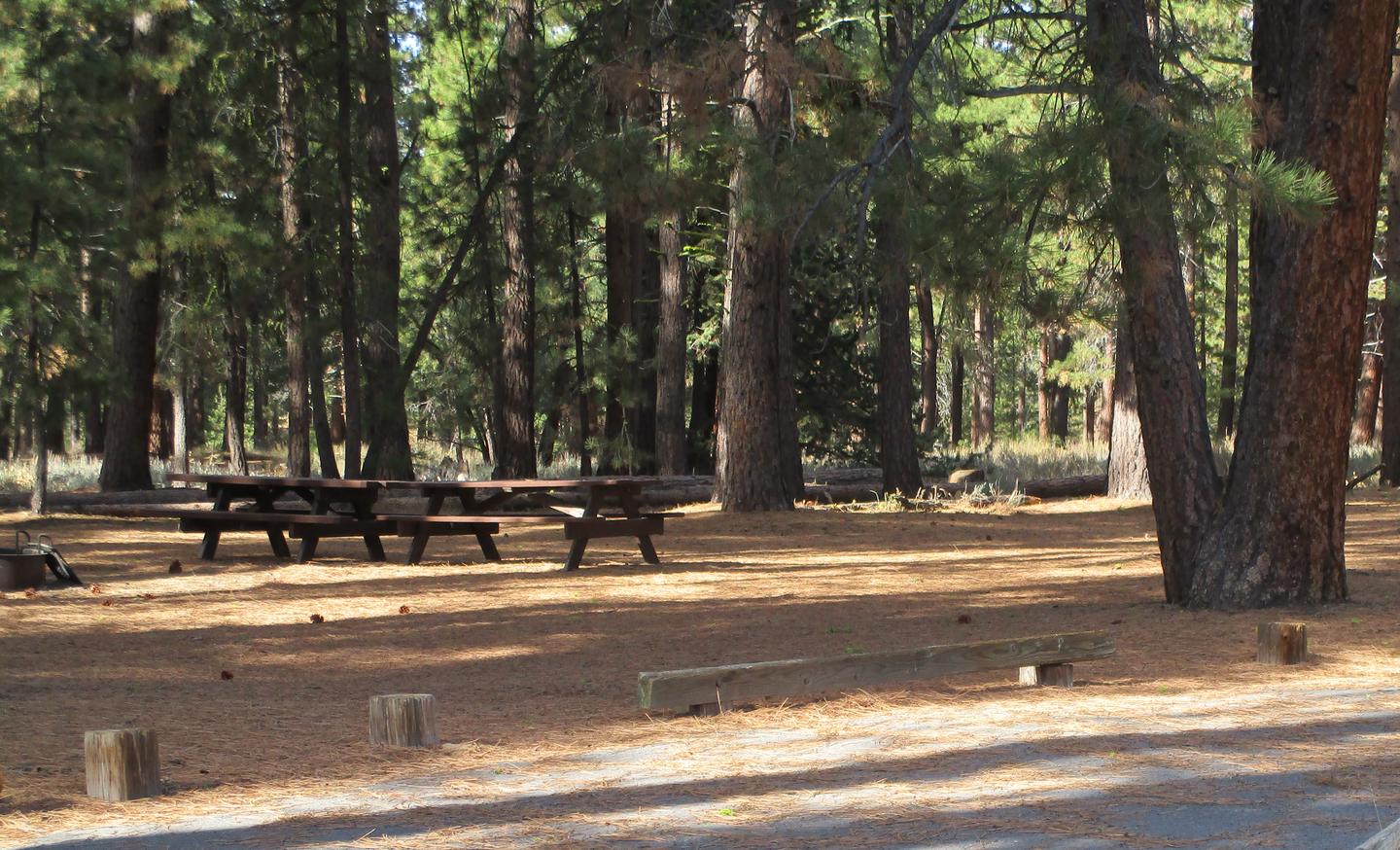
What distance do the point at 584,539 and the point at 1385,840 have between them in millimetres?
9569

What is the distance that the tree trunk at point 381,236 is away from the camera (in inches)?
691

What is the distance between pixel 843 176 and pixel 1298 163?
262 centimetres

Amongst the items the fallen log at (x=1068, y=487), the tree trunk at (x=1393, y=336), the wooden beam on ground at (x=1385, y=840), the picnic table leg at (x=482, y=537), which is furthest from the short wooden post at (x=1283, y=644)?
the tree trunk at (x=1393, y=336)

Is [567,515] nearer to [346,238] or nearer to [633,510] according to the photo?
[633,510]

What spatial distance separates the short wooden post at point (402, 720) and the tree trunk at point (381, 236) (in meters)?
11.2

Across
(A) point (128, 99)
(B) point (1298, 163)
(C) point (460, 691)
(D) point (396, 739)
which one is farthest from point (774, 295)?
(D) point (396, 739)

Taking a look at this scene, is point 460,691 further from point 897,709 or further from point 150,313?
point 150,313

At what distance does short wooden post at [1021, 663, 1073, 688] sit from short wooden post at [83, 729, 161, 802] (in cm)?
426

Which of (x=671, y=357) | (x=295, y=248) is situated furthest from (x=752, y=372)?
(x=295, y=248)

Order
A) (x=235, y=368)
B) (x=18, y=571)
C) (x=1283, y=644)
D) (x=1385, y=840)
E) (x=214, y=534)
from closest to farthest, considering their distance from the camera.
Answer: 1. (x=1385, y=840)
2. (x=1283, y=644)
3. (x=18, y=571)
4. (x=214, y=534)
5. (x=235, y=368)

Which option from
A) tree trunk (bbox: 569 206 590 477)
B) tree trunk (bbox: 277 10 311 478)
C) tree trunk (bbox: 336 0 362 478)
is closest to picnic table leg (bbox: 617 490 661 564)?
tree trunk (bbox: 336 0 362 478)

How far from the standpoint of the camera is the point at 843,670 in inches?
258

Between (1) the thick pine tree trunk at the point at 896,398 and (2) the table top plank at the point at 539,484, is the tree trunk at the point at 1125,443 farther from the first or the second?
(2) the table top plank at the point at 539,484

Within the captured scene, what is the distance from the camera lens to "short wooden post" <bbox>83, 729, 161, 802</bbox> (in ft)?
15.7
